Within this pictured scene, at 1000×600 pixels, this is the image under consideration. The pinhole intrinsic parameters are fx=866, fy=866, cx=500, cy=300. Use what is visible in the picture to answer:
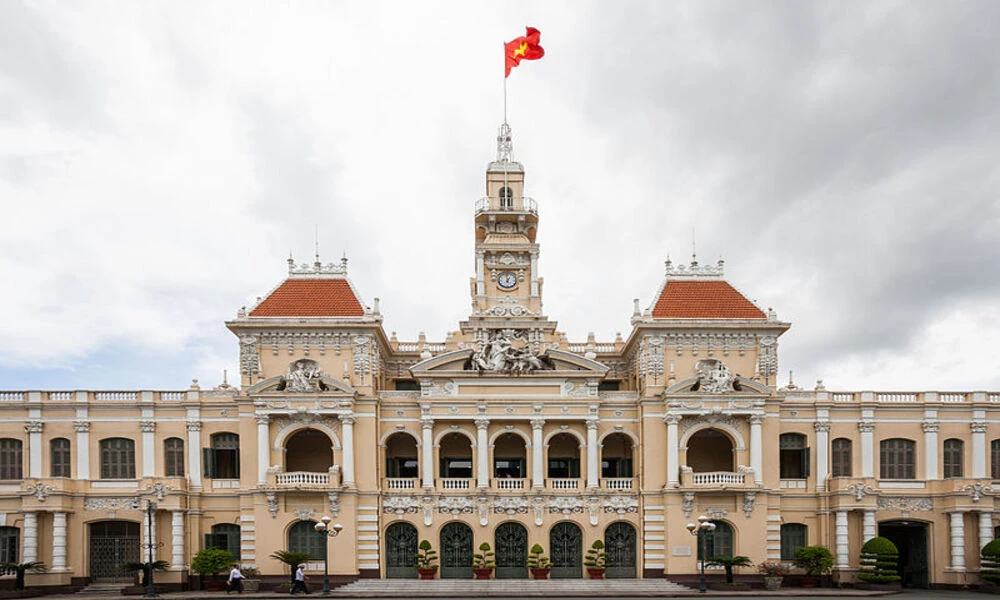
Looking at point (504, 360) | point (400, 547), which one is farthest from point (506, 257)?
point (400, 547)

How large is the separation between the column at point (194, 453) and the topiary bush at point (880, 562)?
1422 inches

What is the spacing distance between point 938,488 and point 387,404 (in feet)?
101

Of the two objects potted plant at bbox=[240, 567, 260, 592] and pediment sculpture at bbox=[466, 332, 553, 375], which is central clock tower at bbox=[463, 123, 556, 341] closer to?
pediment sculpture at bbox=[466, 332, 553, 375]

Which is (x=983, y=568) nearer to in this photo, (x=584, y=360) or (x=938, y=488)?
(x=938, y=488)

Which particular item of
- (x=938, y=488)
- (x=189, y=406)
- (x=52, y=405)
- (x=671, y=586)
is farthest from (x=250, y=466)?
(x=938, y=488)

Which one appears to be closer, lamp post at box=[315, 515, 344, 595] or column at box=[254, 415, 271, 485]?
lamp post at box=[315, 515, 344, 595]

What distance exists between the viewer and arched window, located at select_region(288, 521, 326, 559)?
153 feet

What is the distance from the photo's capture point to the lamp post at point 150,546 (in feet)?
135

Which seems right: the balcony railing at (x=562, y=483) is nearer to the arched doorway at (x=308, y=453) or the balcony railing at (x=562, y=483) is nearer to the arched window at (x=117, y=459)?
the arched doorway at (x=308, y=453)

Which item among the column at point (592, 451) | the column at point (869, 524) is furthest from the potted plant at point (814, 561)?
the column at point (592, 451)

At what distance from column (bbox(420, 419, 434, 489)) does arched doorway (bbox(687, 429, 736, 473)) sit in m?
15.1

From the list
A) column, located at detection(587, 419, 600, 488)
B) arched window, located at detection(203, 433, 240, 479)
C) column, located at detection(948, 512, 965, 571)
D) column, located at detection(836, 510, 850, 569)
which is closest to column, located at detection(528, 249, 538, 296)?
column, located at detection(587, 419, 600, 488)

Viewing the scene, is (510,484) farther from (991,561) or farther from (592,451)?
(991,561)

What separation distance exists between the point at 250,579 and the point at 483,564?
12.2m
